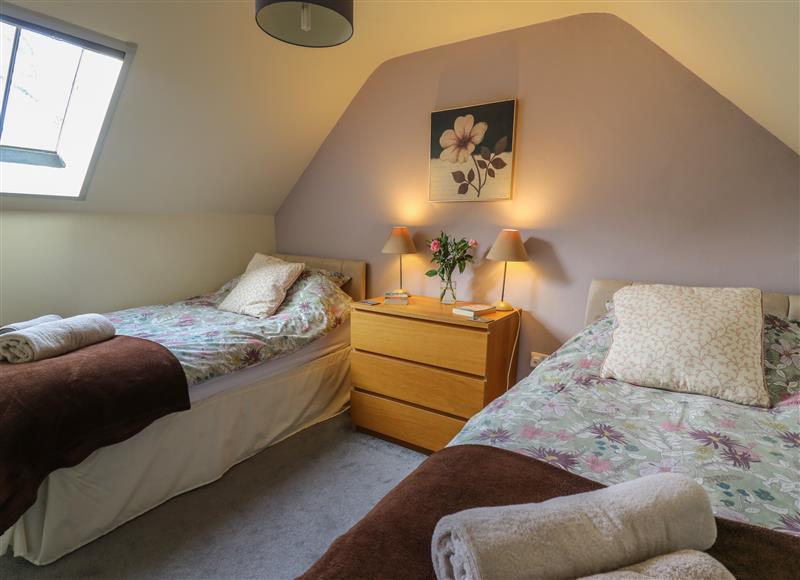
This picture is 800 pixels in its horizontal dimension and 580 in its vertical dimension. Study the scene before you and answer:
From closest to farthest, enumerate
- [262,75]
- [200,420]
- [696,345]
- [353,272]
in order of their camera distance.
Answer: [696,345]
[200,420]
[262,75]
[353,272]

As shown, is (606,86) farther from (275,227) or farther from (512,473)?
(275,227)

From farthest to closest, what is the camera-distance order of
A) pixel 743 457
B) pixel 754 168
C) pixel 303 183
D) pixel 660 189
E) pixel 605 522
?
pixel 303 183, pixel 660 189, pixel 754 168, pixel 743 457, pixel 605 522

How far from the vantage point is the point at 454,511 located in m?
0.81

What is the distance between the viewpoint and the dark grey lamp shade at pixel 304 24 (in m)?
1.36

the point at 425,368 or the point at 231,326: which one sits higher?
the point at 231,326

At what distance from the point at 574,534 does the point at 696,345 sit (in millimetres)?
1172

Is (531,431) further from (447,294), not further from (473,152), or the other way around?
(473,152)

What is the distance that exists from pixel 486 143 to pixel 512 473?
202 cm

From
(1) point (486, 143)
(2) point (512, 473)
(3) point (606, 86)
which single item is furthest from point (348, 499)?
(3) point (606, 86)

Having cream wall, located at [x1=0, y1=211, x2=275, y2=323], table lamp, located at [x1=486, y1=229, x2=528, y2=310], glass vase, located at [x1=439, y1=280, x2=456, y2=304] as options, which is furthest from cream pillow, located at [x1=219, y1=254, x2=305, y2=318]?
table lamp, located at [x1=486, y1=229, x2=528, y2=310]

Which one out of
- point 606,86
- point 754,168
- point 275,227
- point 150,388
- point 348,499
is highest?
point 606,86

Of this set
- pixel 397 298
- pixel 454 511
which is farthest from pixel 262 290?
pixel 454 511

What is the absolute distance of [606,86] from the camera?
2152 millimetres

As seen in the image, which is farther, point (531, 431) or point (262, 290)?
point (262, 290)
